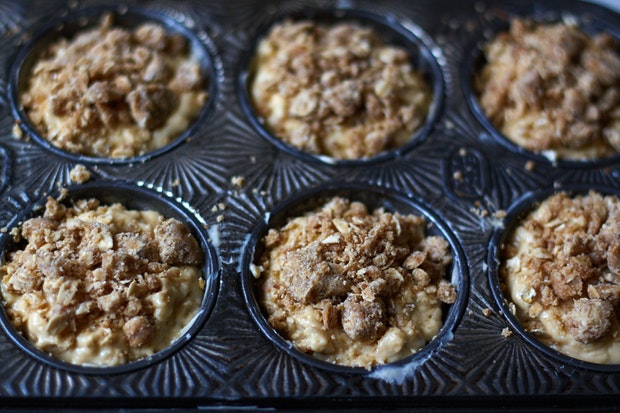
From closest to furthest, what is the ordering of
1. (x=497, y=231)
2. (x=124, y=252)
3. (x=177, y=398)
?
(x=177, y=398) < (x=124, y=252) < (x=497, y=231)

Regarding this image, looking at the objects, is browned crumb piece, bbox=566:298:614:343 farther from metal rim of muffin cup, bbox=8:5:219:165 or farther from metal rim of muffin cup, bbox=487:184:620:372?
metal rim of muffin cup, bbox=8:5:219:165

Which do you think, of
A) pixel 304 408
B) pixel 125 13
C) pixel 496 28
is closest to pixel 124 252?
pixel 304 408

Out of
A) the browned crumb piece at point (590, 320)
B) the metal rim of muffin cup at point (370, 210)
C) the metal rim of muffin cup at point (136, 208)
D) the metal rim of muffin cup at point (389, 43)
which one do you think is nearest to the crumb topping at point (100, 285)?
the metal rim of muffin cup at point (136, 208)

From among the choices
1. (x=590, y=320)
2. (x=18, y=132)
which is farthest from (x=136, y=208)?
(x=590, y=320)

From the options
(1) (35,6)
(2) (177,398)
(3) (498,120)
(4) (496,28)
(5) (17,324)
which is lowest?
(2) (177,398)

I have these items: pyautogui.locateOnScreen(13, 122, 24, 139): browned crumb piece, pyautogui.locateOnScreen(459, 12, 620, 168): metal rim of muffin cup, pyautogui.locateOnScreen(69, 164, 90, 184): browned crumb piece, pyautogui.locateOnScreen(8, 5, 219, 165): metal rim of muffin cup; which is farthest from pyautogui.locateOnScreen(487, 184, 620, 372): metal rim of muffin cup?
pyautogui.locateOnScreen(13, 122, 24, 139): browned crumb piece

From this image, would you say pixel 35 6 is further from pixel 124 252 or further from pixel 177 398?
pixel 177 398

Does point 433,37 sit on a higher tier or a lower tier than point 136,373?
higher
